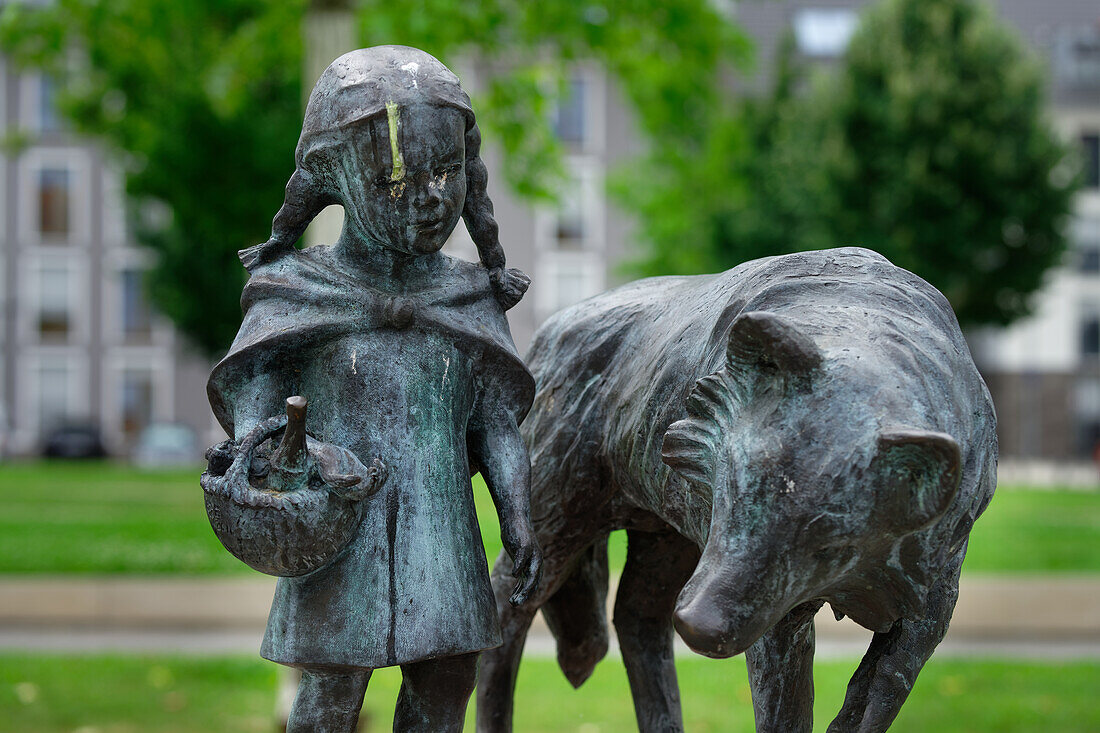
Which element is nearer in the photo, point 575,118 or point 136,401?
point 575,118

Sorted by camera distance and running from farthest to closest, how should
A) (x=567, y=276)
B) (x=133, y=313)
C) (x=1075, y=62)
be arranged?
(x=133, y=313) < (x=567, y=276) < (x=1075, y=62)

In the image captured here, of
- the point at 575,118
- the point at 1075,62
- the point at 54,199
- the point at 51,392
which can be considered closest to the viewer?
the point at 1075,62

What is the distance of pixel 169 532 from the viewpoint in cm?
1297

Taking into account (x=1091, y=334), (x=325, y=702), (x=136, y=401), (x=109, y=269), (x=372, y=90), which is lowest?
(x=136, y=401)

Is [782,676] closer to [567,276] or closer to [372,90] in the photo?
[372,90]

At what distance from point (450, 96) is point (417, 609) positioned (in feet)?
3.16

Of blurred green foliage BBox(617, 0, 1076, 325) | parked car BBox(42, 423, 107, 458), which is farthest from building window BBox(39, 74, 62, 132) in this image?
blurred green foliage BBox(617, 0, 1076, 325)

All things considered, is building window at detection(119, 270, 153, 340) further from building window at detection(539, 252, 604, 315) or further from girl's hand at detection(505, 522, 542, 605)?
girl's hand at detection(505, 522, 542, 605)

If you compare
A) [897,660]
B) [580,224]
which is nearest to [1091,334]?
[580,224]

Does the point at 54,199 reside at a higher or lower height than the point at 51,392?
higher

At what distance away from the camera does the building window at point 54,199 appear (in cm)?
3288

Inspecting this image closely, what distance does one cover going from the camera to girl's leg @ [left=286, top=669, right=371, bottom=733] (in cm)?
252

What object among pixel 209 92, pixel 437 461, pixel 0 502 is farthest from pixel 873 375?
pixel 0 502

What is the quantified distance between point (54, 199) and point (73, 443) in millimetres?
6299
